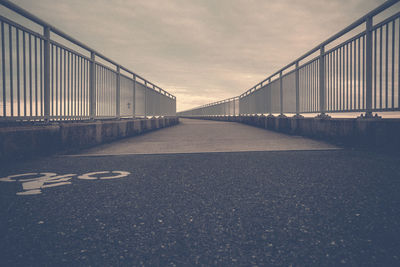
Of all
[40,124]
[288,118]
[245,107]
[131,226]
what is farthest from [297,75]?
[245,107]

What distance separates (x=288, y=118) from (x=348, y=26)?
13.7 ft

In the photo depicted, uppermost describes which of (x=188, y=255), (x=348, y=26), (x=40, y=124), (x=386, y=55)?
(x=348, y=26)

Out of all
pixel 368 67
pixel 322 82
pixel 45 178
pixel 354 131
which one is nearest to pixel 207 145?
pixel 354 131

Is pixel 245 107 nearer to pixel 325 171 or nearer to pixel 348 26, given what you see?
pixel 348 26

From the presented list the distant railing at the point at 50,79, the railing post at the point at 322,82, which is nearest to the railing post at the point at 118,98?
the distant railing at the point at 50,79

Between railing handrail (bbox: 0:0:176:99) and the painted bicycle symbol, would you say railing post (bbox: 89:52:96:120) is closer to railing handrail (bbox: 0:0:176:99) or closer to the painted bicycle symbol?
railing handrail (bbox: 0:0:176:99)

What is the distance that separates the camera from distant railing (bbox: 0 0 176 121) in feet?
13.6

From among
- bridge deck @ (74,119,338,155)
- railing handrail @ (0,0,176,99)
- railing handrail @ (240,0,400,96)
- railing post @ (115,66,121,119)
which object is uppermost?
railing handrail @ (240,0,400,96)

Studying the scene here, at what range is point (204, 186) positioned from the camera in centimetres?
295

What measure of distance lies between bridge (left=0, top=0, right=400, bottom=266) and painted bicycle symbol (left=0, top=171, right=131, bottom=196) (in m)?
0.03

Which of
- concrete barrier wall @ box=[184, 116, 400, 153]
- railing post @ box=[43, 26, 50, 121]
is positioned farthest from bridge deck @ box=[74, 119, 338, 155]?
railing post @ box=[43, 26, 50, 121]

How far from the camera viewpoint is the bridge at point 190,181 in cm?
160

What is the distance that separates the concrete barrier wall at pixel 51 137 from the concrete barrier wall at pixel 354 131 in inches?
216

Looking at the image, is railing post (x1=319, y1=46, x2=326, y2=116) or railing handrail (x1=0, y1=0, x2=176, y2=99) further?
railing post (x1=319, y1=46, x2=326, y2=116)
